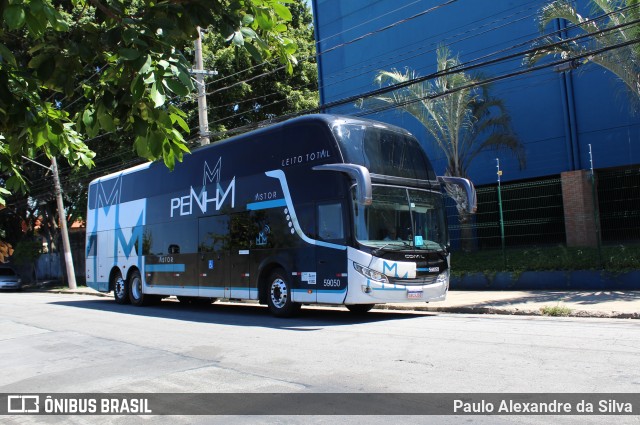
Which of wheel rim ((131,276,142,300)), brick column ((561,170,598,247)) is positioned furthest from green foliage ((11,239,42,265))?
brick column ((561,170,598,247))

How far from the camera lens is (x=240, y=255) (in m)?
14.1

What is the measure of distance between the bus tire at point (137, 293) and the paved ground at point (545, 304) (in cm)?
802

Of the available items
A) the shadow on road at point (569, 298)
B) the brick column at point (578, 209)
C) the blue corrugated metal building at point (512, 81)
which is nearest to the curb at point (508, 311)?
the shadow on road at point (569, 298)

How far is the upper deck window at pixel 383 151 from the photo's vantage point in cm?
1170

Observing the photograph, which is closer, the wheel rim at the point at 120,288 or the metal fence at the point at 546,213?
the metal fence at the point at 546,213

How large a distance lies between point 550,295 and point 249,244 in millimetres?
7678

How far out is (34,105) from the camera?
467 cm

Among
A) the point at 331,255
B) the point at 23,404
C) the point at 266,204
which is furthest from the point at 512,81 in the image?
the point at 23,404

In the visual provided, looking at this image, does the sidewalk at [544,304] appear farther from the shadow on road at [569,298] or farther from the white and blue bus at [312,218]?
the white and blue bus at [312,218]

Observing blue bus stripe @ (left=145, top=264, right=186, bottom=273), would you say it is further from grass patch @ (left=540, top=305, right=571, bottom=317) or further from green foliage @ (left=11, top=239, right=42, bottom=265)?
green foliage @ (left=11, top=239, right=42, bottom=265)

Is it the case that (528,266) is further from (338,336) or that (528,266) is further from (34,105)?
(34,105)

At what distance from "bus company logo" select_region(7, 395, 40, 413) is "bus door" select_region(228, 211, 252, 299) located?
707 cm

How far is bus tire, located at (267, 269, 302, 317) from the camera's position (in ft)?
41.9

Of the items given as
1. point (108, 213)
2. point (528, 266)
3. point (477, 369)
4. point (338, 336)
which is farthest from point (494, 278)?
point (108, 213)
